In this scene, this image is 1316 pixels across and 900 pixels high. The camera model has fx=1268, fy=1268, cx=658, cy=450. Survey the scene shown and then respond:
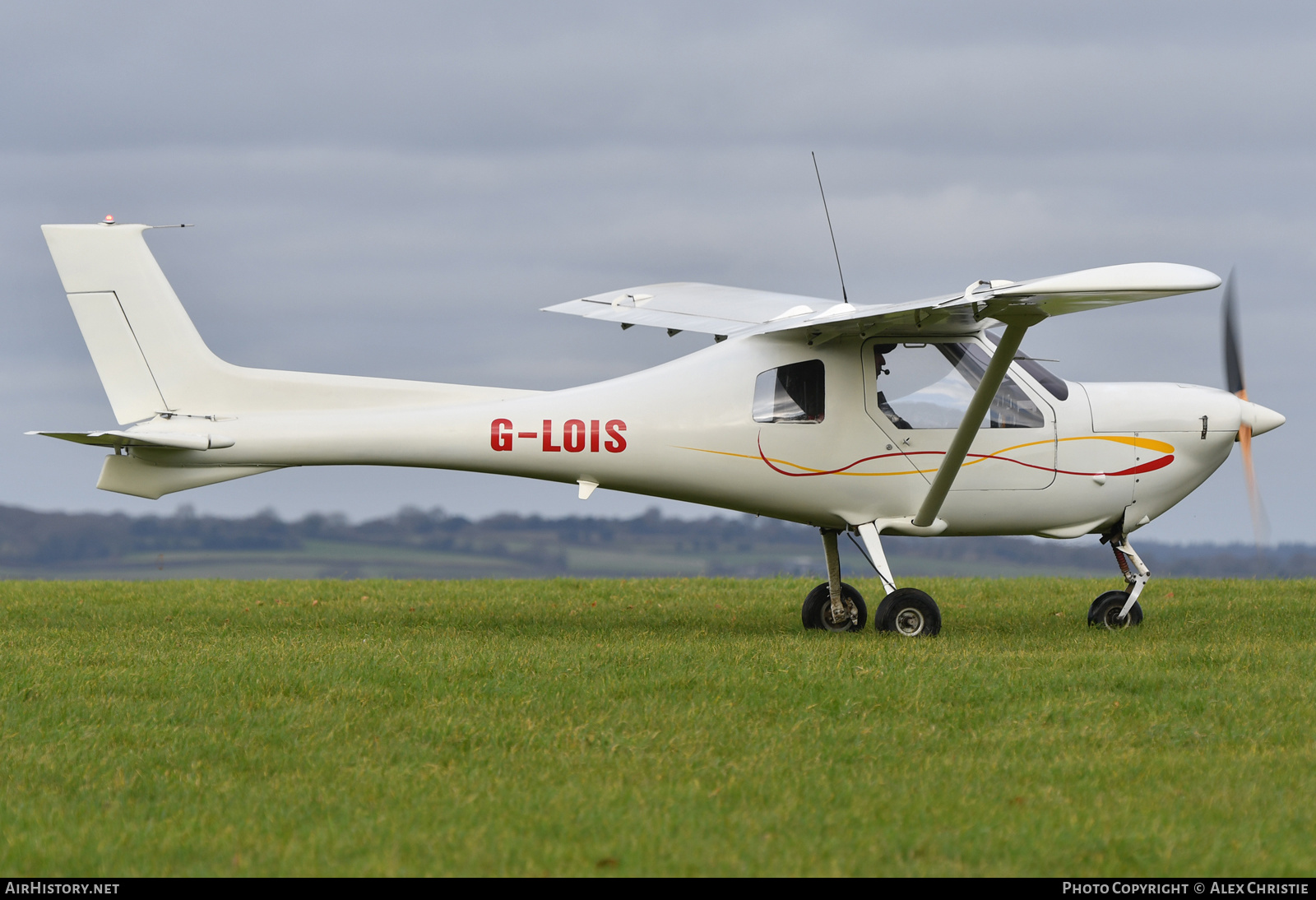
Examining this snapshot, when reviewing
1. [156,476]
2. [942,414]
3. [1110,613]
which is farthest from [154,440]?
[1110,613]

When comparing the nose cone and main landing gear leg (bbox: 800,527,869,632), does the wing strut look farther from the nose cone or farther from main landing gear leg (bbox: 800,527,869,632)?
the nose cone

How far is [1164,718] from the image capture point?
786 cm

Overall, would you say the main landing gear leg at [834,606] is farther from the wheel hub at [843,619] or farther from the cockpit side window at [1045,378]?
the cockpit side window at [1045,378]

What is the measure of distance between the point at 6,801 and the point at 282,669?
321 cm

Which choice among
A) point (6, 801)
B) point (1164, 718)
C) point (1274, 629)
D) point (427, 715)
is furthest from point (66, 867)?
point (1274, 629)

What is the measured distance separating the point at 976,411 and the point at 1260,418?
Answer: 3580mm

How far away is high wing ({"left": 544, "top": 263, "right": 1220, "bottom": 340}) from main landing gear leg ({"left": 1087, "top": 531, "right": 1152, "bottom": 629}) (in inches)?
113

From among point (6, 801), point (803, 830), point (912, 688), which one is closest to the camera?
point (803, 830)

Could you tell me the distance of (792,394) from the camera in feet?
39.4

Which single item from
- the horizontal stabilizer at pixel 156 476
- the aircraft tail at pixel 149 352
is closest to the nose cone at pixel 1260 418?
the aircraft tail at pixel 149 352

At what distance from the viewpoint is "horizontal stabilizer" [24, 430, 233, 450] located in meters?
11.1

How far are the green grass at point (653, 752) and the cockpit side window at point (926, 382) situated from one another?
211 cm

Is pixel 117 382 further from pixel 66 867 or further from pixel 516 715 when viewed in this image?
pixel 66 867

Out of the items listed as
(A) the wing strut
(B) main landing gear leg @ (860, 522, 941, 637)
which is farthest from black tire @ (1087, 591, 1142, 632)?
(A) the wing strut
